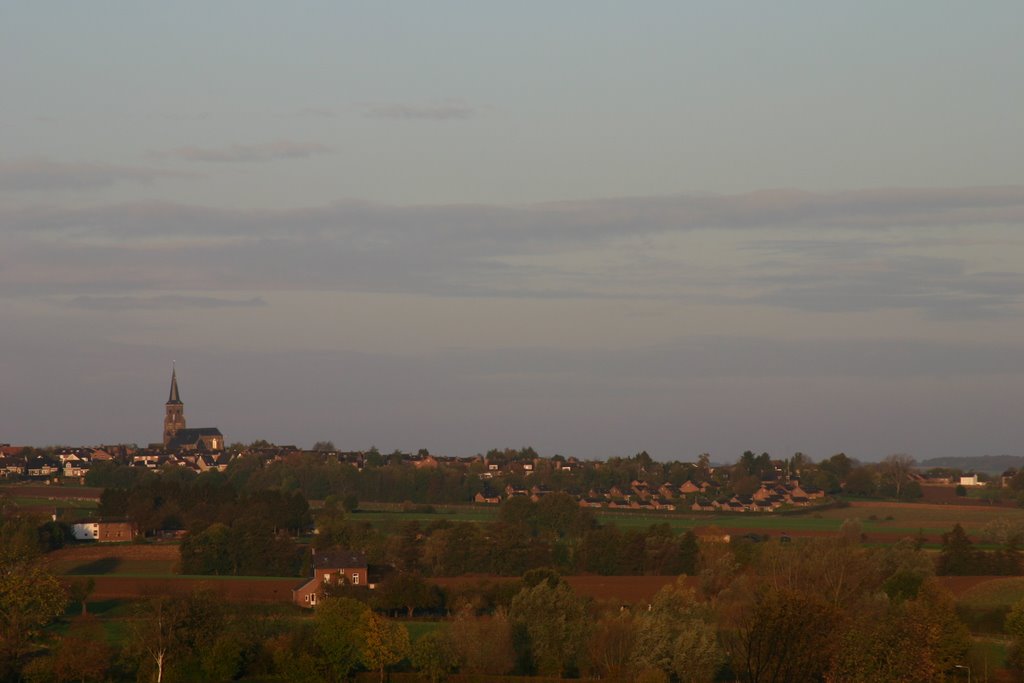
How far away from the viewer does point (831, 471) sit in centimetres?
14638

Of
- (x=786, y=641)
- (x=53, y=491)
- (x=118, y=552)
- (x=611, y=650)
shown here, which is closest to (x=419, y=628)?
(x=611, y=650)

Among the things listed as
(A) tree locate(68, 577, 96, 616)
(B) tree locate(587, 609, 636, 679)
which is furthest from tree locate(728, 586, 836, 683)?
(A) tree locate(68, 577, 96, 616)

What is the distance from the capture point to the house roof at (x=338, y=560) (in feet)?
247

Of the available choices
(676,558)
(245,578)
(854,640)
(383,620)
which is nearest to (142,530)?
(245,578)

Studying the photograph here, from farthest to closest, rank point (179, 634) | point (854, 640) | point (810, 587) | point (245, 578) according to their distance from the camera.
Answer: point (245, 578) → point (810, 587) → point (179, 634) → point (854, 640)

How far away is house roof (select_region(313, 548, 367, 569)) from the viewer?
75375 millimetres

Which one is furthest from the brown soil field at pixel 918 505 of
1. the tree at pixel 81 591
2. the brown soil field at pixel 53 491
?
the tree at pixel 81 591

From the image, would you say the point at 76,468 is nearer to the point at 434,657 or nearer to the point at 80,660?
the point at 80,660

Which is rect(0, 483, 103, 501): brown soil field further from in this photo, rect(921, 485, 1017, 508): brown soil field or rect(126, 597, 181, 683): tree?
rect(921, 485, 1017, 508): brown soil field

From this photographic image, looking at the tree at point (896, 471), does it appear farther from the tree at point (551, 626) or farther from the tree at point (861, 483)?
the tree at point (551, 626)

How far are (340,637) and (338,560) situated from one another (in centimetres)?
2286

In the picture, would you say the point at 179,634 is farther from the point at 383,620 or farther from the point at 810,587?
the point at 810,587

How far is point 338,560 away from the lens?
76.1 metres

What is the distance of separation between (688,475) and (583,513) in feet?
180
